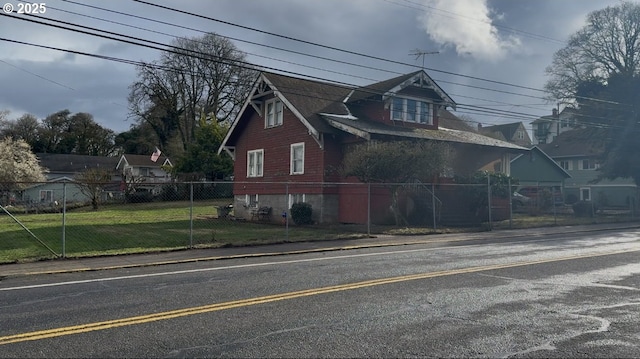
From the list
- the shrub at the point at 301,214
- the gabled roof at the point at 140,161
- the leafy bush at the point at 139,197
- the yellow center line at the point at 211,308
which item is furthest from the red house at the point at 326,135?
the gabled roof at the point at 140,161

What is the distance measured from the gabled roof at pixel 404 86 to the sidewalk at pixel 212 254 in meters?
9.14

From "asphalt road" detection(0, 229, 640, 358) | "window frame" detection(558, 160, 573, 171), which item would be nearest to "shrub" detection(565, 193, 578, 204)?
"window frame" detection(558, 160, 573, 171)

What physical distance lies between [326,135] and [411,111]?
550 centimetres

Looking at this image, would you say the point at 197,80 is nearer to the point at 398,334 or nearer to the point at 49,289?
the point at 49,289

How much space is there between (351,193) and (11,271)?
15663mm

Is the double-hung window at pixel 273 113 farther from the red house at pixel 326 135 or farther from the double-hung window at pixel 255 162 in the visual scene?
the double-hung window at pixel 255 162

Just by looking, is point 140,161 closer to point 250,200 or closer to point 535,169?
point 250,200

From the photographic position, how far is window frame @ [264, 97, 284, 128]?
27.1 meters

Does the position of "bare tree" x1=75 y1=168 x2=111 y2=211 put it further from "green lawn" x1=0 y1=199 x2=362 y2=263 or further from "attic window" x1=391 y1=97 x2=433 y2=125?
"attic window" x1=391 y1=97 x2=433 y2=125

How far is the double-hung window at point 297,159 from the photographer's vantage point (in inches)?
1016

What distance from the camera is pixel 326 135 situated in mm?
24328

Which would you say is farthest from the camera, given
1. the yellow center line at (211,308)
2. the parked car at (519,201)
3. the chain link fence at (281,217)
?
the parked car at (519,201)

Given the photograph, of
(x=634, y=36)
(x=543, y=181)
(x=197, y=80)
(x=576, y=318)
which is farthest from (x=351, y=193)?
(x=197, y=80)

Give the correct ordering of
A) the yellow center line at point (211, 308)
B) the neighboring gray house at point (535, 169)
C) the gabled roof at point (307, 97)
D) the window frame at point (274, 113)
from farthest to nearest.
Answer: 1. the neighboring gray house at point (535, 169)
2. the window frame at point (274, 113)
3. the gabled roof at point (307, 97)
4. the yellow center line at point (211, 308)
